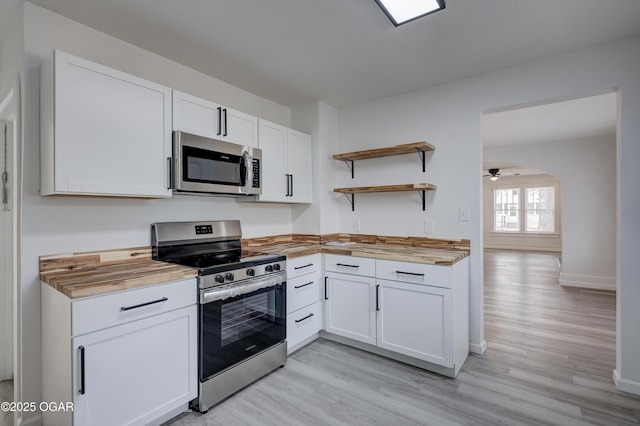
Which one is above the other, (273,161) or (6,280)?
(273,161)

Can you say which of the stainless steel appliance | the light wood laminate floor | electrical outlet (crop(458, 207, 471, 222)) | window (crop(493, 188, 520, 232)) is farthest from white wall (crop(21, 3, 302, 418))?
window (crop(493, 188, 520, 232))

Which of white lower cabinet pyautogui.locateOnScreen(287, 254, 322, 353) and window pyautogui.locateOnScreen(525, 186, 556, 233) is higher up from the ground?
window pyautogui.locateOnScreen(525, 186, 556, 233)

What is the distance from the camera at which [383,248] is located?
9.72 feet

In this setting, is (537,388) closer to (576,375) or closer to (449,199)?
(576,375)

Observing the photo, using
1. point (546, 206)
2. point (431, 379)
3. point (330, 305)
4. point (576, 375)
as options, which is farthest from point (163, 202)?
point (546, 206)

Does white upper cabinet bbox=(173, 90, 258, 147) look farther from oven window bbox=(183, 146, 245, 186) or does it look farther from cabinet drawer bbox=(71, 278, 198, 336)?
cabinet drawer bbox=(71, 278, 198, 336)

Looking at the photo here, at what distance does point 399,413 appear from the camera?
1.99 m

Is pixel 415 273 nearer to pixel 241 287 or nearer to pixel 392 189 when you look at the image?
pixel 392 189

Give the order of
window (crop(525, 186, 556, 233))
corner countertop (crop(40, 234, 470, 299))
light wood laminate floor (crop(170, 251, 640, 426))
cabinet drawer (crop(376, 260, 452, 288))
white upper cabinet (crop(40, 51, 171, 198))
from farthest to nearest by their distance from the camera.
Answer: window (crop(525, 186, 556, 233)) → cabinet drawer (crop(376, 260, 452, 288)) → light wood laminate floor (crop(170, 251, 640, 426)) → white upper cabinet (crop(40, 51, 171, 198)) → corner countertop (crop(40, 234, 470, 299))

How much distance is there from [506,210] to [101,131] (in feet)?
36.2

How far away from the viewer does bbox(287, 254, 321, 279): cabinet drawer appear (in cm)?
269

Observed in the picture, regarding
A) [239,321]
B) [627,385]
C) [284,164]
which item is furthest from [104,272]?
[627,385]

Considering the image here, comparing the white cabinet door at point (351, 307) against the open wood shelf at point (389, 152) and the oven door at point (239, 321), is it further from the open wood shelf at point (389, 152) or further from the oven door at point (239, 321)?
the open wood shelf at point (389, 152)

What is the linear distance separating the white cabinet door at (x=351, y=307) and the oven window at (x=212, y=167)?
1.27m
